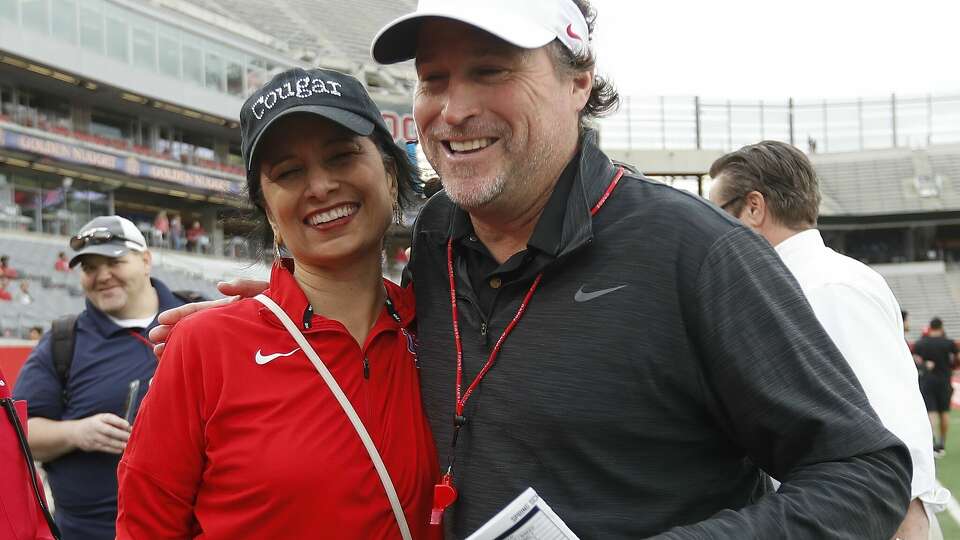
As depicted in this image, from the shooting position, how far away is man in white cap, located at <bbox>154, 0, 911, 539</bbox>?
1.49 meters

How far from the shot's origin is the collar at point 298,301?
1989mm

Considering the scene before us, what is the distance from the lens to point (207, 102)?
37156 millimetres

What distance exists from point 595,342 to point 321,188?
76cm

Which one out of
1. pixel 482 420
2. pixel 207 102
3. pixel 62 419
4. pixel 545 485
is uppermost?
pixel 207 102

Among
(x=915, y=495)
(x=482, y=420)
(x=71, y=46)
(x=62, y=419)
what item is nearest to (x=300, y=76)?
(x=482, y=420)

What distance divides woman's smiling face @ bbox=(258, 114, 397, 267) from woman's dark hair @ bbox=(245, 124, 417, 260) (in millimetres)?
50

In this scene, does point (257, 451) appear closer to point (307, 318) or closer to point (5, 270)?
point (307, 318)

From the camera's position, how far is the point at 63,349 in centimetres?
394

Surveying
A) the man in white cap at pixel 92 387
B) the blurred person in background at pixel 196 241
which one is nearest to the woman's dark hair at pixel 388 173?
the man in white cap at pixel 92 387

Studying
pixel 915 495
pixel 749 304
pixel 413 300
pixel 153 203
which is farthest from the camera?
pixel 153 203

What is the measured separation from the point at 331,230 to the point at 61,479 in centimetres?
257

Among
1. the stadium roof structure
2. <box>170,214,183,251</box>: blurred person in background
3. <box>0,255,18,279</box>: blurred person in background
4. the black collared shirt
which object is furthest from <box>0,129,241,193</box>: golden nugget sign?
the black collared shirt

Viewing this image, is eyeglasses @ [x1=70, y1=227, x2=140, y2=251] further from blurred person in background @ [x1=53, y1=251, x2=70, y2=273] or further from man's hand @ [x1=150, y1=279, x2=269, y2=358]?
blurred person in background @ [x1=53, y1=251, x2=70, y2=273]

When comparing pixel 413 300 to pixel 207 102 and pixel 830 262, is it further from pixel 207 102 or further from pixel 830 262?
pixel 207 102
